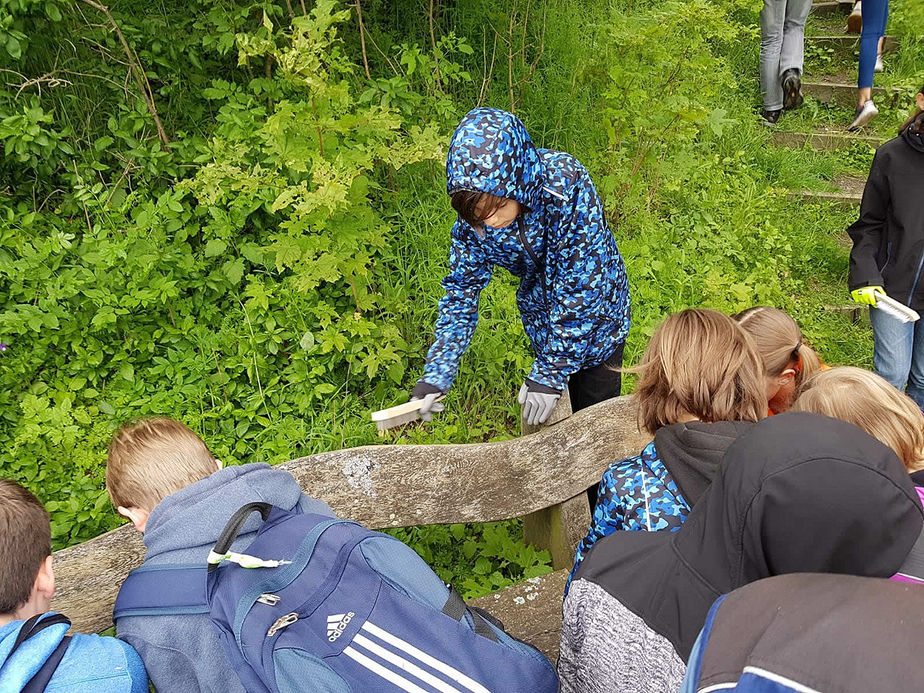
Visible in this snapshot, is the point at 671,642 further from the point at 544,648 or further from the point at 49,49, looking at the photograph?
the point at 49,49

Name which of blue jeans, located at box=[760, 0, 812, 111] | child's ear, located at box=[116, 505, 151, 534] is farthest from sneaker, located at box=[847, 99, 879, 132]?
child's ear, located at box=[116, 505, 151, 534]

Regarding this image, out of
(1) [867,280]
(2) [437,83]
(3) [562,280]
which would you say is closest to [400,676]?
(3) [562,280]

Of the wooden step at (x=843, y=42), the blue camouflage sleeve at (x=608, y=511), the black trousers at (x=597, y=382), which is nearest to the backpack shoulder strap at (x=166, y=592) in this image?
the blue camouflage sleeve at (x=608, y=511)

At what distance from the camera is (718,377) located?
163 cm

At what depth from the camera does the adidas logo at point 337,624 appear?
124 centimetres

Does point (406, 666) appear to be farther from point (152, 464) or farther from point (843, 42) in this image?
point (843, 42)

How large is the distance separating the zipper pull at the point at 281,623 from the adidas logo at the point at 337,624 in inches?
2.8

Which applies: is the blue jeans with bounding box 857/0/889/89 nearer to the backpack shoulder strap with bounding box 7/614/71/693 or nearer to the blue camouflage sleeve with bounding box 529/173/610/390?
the blue camouflage sleeve with bounding box 529/173/610/390

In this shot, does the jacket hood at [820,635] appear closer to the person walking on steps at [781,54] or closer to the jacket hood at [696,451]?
the jacket hood at [696,451]

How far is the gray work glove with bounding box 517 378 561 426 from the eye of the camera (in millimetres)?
2211

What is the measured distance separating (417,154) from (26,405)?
2.04 metres

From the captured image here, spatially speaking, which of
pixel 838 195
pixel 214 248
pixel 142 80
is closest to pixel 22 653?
pixel 214 248

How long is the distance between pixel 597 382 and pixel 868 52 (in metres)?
4.84

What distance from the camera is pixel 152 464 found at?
5.14ft
